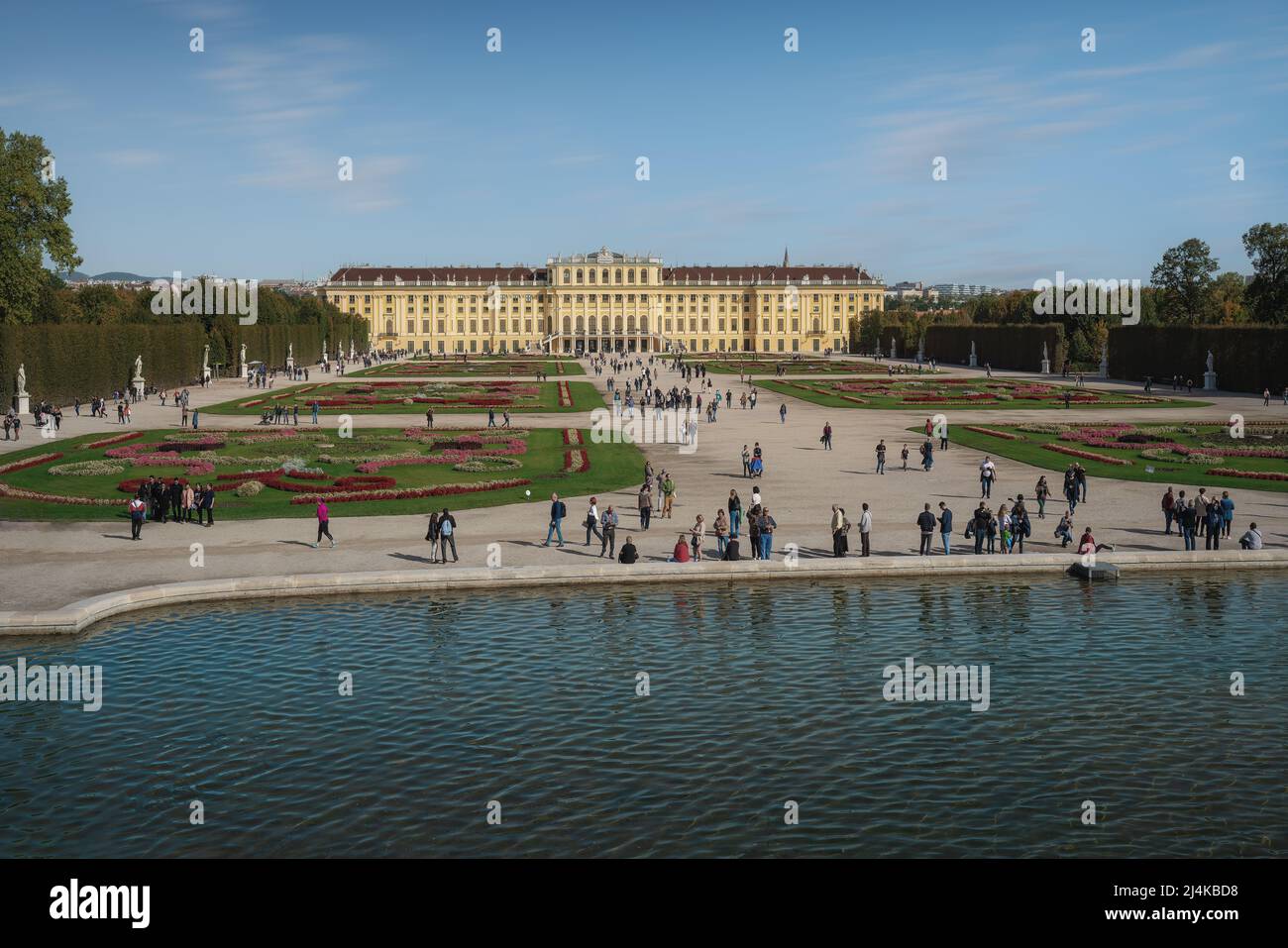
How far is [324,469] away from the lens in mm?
36656

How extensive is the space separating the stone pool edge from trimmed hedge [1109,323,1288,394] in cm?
5406

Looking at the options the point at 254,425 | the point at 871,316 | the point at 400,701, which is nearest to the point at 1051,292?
the point at 871,316

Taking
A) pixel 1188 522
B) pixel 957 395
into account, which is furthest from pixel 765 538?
pixel 957 395

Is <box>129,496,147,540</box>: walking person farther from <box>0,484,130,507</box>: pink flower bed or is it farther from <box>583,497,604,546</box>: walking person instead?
<box>583,497,604,546</box>: walking person

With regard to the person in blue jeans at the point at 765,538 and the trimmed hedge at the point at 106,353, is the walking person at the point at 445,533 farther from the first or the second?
the trimmed hedge at the point at 106,353

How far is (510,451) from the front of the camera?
4097 cm

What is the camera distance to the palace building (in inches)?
7569

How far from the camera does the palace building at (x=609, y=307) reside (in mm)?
192250

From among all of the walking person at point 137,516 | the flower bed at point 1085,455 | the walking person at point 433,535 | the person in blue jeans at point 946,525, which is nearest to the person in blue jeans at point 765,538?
the person in blue jeans at point 946,525

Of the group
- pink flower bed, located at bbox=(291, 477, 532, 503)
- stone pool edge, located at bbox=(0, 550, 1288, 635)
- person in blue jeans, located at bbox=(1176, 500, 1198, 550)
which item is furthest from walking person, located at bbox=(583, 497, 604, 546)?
person in blue jeans, located at bbox=(1176, 500, 1198, 550)
